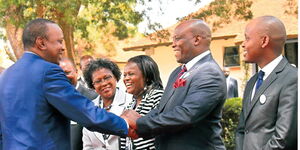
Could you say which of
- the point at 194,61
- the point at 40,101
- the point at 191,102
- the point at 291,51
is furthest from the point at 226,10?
the point at 291,51

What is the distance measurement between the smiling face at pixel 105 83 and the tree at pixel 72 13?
6.33m

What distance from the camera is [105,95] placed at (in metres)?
6.47

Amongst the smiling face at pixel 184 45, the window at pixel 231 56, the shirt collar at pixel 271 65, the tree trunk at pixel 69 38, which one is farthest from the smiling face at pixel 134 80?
the window at pixel 231 56

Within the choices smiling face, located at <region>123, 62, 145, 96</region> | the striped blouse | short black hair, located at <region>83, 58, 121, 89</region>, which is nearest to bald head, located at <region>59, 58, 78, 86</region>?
short black hair, located at <region>83, 58, 121, 89</region>

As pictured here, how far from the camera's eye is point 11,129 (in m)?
4.68

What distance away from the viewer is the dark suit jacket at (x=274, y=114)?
4410mm

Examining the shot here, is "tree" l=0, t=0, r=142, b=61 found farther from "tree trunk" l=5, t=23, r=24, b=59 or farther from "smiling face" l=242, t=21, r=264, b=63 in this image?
"smiling face" l=242, t=21, r=264, b=63

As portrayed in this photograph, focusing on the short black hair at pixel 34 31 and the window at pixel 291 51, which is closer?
the short black hair at pixel 34 31

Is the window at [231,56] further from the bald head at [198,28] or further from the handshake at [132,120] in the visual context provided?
the handshake at [132,120]

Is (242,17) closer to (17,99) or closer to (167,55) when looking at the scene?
(17,99)

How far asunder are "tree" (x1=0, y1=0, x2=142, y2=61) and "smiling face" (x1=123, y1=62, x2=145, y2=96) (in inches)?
269

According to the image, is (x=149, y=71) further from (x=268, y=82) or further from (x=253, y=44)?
(x=268, y=82)

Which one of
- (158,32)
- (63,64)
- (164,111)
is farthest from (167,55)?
(164,111)

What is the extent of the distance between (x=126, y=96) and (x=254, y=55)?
2.11 meters
